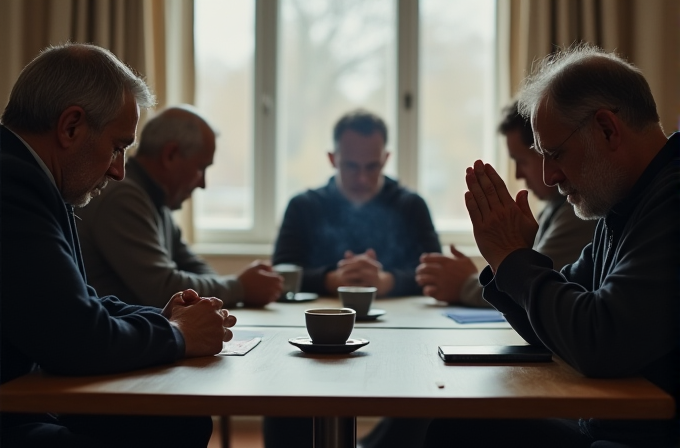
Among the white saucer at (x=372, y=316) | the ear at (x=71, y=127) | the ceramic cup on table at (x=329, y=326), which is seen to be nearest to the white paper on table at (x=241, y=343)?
the ceramic cup on table at (x=329, y=326)

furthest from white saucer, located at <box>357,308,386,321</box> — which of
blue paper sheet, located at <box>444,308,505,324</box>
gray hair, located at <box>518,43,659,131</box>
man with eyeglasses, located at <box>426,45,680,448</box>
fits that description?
gray hair, located at <box>518,43,659,131</box>

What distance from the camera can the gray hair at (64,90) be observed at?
1.41 metres

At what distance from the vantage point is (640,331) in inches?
46.8

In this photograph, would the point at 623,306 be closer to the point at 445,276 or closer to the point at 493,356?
the point at 493,356

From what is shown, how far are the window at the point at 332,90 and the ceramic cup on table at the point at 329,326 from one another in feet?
8.03

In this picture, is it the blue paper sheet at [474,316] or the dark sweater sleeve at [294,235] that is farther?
the dark sweater sleeve at [294,235]

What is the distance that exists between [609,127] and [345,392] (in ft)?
2.45

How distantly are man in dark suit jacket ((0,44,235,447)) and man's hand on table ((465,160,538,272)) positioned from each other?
543 millimetres

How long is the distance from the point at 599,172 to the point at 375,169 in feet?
5.55

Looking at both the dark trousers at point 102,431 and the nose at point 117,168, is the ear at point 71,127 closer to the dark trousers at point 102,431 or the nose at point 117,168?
the nose at point 117,168

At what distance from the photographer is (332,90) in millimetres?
3949

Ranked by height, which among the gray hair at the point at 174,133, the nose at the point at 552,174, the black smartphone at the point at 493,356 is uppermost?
the gray hair at the point at 174,133

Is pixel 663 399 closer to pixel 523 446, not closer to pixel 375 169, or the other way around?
pixel 523 446

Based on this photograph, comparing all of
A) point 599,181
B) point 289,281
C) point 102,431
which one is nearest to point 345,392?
point 102,431
